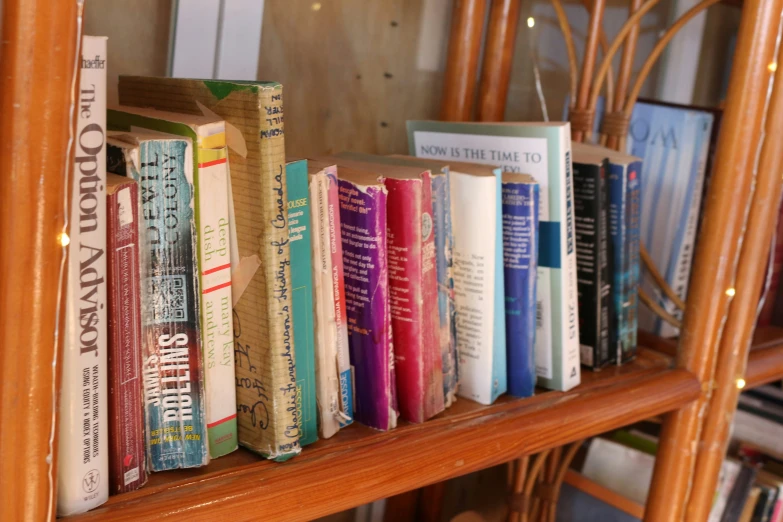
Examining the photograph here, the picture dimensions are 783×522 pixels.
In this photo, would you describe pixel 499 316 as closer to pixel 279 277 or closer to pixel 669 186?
pixel 279 277

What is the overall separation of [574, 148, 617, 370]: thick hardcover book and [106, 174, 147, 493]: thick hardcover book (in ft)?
1.62

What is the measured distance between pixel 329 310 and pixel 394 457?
135 millimetres

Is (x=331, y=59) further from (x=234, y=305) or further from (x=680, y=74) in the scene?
(x=680, y=74)

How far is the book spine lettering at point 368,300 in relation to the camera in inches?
23.8

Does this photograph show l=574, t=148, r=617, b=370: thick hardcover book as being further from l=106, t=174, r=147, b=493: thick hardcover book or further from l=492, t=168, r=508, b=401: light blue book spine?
l=106, t=174, r=147, b=493: thick hardcover book

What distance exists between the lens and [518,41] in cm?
107

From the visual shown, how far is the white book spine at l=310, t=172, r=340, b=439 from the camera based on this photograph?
59 cm

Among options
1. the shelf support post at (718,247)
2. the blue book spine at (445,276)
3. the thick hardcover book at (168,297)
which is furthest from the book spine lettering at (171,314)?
the shelf support post at (718,247)

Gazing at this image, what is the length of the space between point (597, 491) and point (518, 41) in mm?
680

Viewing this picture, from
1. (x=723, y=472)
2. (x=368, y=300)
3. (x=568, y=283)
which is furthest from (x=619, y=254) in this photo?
(x=723, y=472)

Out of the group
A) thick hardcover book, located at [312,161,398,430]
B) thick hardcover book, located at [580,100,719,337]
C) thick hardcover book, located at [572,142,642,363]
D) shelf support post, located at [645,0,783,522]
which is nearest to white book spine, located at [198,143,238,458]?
thick hardcover book, located at [312,161,398,430]

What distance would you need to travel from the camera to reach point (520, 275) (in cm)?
71

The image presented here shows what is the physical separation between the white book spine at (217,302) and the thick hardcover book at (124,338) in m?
0.05

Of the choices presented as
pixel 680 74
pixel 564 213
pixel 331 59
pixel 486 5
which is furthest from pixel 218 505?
pixel 680 74
